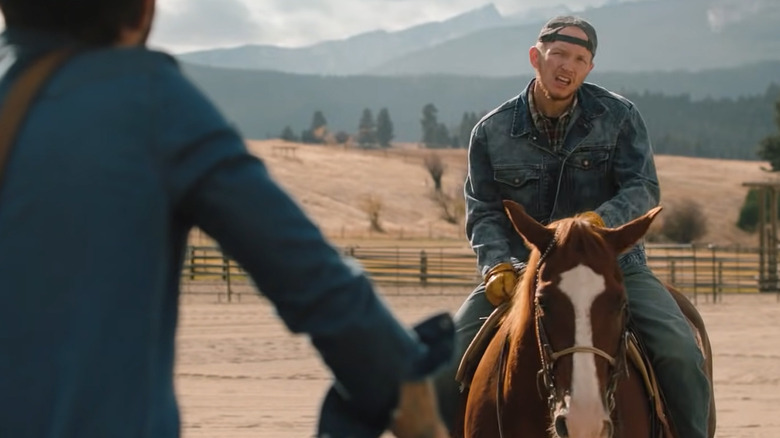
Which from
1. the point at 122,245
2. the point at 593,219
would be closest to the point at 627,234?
the point at 593,219

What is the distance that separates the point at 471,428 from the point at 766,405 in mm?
8489

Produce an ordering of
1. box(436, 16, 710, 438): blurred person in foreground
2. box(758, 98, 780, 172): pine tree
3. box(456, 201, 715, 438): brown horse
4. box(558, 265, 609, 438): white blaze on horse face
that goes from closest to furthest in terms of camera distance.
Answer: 1. box(558, 265, 609, 438): white blaze on horse face
2. box(456, 201, 715, 438): brown horse
3. box(436, 16, 710, 438): blurred person in foreground
4. box(758, 98, 780, 172): pine tree

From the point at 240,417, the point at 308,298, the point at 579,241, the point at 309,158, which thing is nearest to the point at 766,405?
the point at 240,417

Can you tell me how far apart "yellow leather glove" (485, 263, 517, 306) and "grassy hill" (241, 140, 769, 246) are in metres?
66.5

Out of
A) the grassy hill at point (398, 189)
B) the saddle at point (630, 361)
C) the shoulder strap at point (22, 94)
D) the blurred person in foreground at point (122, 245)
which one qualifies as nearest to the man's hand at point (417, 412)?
the blurred person in foreground at point (122, 245)

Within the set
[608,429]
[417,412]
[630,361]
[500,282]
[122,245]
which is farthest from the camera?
[500,282]

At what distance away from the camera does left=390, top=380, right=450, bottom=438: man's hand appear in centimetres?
193

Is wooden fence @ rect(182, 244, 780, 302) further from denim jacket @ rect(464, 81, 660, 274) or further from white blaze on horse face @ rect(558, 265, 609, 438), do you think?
white blaze on horse face @ rect(558, 265, 609, 438)

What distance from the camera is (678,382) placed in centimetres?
538

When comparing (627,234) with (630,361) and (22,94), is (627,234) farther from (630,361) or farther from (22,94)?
(22,94)

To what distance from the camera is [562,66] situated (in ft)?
19.1

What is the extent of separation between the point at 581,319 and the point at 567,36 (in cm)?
168

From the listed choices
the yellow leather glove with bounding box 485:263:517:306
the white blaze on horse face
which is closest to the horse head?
the white blaze on horse face

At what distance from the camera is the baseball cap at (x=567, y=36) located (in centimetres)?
592
